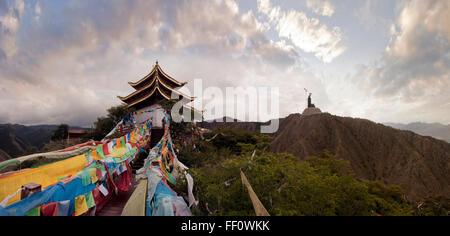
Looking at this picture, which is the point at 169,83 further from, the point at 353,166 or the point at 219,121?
the point at 219,121

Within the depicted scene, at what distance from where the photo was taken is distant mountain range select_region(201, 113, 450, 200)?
23.0 meters

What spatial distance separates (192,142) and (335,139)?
102 ft

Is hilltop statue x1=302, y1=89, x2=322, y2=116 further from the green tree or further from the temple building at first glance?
the green tree

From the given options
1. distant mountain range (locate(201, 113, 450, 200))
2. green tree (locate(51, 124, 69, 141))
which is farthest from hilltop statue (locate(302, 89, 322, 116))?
green tree (locate(51, 124, 69, 141))

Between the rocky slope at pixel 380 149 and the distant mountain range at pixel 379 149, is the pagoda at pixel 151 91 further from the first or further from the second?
the rocky slope at pixel 380 149

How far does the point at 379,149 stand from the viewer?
94.6 ft

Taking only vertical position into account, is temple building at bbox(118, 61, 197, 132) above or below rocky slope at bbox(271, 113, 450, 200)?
above

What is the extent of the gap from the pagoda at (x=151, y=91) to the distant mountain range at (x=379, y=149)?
22.4 ft

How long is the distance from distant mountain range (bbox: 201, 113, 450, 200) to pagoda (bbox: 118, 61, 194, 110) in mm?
6840

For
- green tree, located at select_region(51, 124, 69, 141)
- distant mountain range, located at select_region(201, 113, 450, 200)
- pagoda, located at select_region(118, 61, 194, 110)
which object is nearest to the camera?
pagoda, located at select_region(118, 61, 194, 110)

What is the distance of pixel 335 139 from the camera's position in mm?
31844
